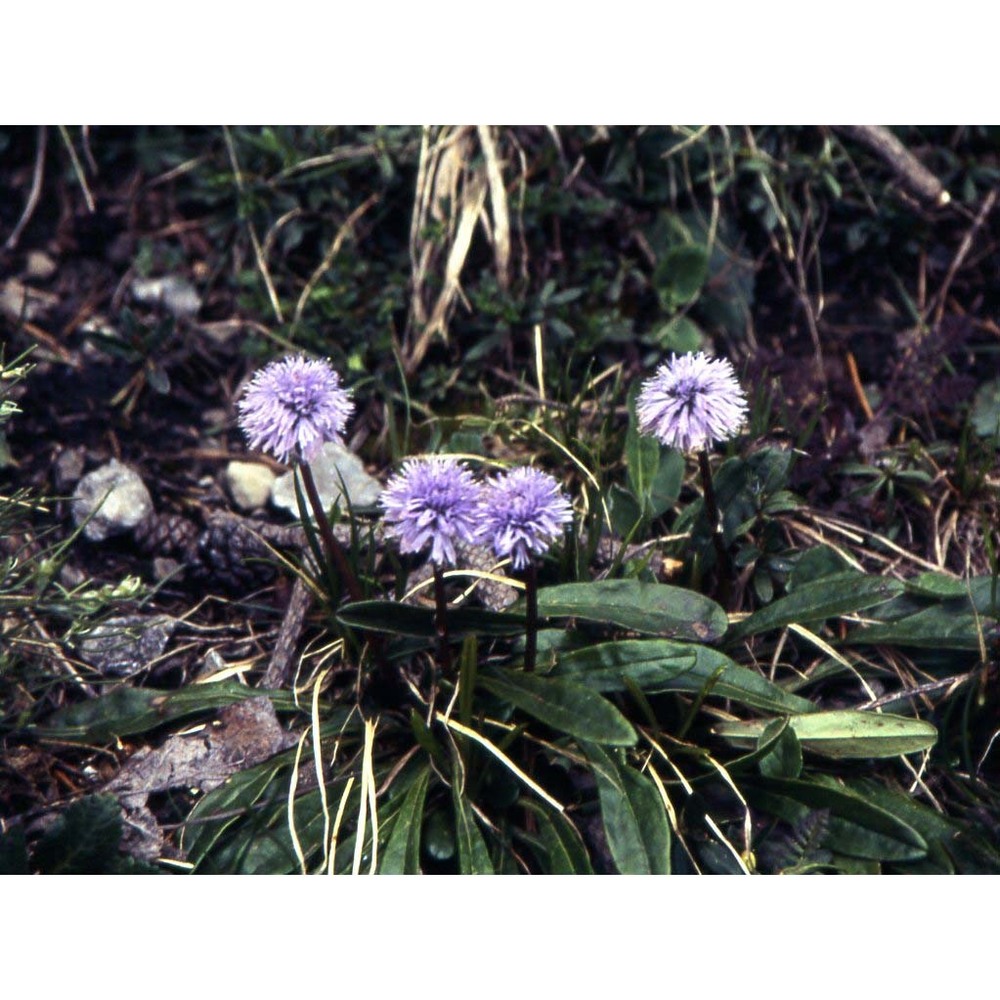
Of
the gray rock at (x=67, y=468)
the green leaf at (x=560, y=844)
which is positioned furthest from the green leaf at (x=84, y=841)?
the gray rock at (x=67, y=468)

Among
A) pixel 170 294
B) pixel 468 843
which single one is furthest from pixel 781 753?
pixel 170 294

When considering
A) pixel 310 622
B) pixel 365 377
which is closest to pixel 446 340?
pixel 365 377

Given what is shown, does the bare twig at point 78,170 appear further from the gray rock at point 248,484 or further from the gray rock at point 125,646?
the gray rock at point 125,646

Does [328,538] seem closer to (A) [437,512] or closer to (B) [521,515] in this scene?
(A) [437,512]

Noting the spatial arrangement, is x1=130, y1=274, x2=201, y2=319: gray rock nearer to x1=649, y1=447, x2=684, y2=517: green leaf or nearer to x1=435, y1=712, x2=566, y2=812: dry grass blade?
x1=649, y1=447, x2=684, y2=517: green leaf

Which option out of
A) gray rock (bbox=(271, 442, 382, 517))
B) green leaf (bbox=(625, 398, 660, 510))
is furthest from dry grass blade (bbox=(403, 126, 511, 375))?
green leaf (bbox=(625, 398, 660, 510))
